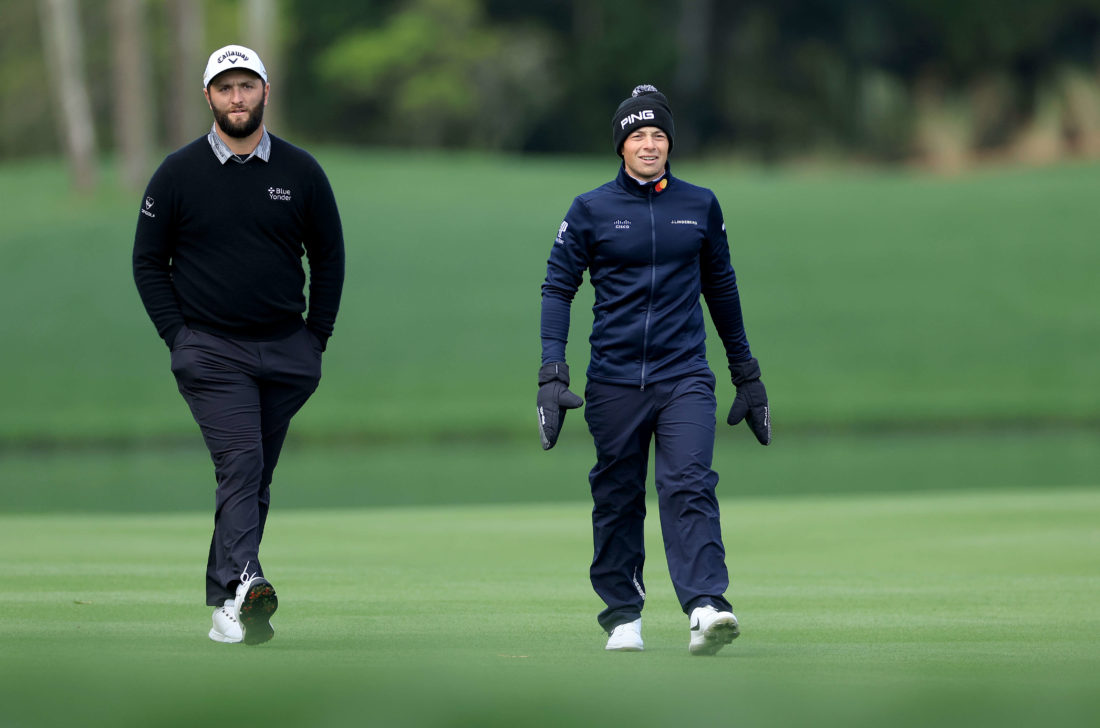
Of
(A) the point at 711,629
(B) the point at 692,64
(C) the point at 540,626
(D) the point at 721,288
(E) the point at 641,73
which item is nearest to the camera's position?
(A) the point at 711,629

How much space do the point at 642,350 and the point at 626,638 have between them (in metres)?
1.05

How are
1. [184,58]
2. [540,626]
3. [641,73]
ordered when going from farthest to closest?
[641,73] → [184,58] → [540,626]

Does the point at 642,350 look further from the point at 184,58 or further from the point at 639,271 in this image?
the point at 184,58

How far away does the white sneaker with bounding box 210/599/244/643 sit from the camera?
712 cm

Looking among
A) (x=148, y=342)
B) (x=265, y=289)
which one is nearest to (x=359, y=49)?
(x=148, y=342)

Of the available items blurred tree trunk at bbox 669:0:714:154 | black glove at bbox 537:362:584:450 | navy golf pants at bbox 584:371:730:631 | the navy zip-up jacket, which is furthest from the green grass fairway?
blurred tree trunk at bbox 669:0:714:154

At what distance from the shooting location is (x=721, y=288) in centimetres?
755

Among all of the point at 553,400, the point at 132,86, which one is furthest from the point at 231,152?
the point at 132,86

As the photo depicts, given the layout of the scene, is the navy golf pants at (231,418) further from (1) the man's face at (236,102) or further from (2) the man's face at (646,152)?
(2) the man's face at (646,152)

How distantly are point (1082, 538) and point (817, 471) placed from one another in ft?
26.7

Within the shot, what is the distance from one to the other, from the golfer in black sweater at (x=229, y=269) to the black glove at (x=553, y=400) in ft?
3.21

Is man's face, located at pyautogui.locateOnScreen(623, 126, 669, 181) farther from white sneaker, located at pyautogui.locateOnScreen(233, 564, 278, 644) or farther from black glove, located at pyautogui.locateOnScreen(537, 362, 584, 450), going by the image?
white sneaker, located at pyautogui.locateOnScreen(233, 564, 278, 644)

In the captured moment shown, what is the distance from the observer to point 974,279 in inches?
1347

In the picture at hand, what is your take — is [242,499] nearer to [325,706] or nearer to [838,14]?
[325,706]
